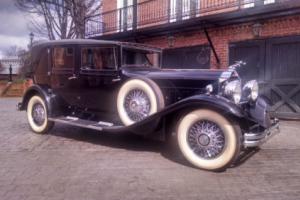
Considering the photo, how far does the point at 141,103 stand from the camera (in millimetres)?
6000

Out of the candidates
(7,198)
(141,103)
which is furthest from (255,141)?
(7,198)

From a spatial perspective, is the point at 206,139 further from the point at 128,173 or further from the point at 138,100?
the point at 138,100

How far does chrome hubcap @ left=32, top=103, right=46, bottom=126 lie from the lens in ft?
25.3

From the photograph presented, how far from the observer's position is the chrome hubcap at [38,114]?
7.71 meters

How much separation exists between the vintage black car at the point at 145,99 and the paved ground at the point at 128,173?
1.27ft

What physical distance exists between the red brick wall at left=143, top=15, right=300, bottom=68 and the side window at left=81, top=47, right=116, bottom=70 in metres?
5.72

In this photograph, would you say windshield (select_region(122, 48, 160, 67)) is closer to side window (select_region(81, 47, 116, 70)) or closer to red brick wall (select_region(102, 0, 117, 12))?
side window (select_region(81, 47, 116, 70))

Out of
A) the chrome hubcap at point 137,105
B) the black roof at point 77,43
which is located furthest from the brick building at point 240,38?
the chrome hubcap at point 137,105

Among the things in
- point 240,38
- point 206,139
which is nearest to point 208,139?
point 206,139

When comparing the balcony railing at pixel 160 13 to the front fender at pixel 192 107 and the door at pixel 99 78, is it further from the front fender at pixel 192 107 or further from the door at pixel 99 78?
the front fender at pixel 192 107

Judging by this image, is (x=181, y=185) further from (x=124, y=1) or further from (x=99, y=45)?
(x=124, y=1)

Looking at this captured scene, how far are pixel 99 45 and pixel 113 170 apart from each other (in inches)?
105

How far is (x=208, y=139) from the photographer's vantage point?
5094 millimetres

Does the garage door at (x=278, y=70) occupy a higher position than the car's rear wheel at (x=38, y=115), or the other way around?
the garage door at (x=278, y=70)
